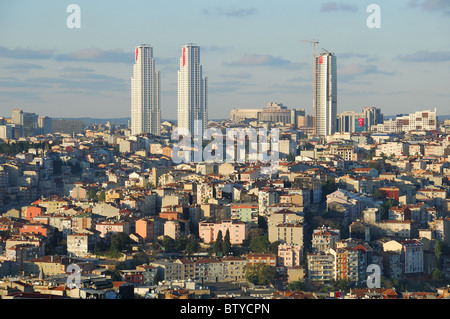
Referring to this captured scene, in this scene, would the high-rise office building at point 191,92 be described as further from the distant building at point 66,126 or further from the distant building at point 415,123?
the distant building at point 415,123

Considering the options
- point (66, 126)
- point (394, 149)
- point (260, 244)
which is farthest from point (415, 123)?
point (260, 244)

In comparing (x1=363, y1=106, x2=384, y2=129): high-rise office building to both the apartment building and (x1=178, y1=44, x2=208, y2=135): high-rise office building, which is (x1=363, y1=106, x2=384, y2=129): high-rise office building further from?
the apartment building

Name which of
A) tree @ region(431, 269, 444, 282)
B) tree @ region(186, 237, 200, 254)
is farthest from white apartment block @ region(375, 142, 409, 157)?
tree @ region(431, 269, 444, 282)

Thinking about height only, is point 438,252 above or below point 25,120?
below

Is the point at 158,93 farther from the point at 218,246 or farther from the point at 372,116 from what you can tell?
the point at 218,246

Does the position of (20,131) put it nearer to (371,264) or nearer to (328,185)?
(328,185)
